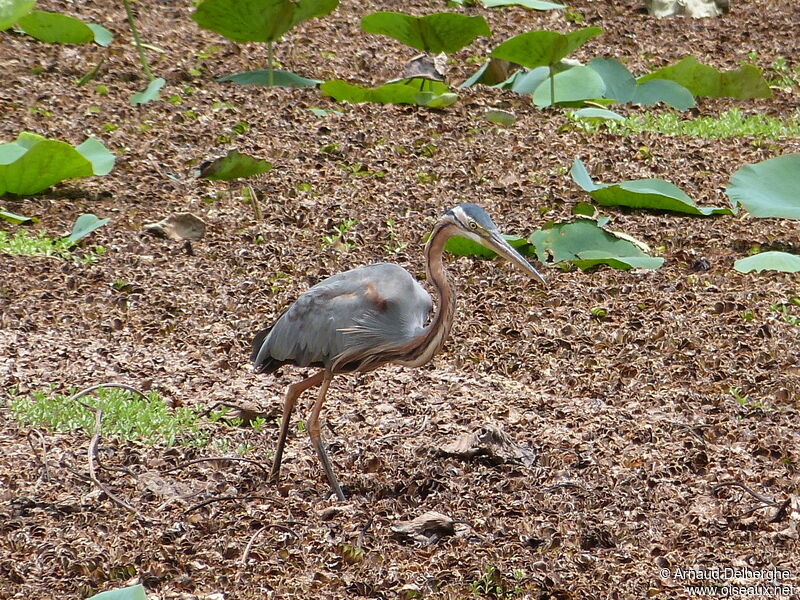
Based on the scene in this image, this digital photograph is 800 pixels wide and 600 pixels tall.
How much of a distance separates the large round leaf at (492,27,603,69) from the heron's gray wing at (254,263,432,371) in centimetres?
387

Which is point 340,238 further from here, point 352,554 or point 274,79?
point 352,554

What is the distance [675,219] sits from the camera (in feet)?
22.4

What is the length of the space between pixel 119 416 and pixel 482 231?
179 centimetres

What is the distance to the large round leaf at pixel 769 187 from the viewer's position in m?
5.97

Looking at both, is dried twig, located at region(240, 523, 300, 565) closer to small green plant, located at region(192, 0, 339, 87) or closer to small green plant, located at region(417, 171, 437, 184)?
small green plant, located at region(417, 171, 437, 184)

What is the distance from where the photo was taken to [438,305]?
13.8 ft

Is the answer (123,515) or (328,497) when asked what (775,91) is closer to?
(328,497)

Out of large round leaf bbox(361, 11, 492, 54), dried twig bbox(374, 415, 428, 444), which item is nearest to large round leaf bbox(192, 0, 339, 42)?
large round leaf bbox(361, 11, 492, 54)

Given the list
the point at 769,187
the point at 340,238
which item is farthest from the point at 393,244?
the point at 769,187

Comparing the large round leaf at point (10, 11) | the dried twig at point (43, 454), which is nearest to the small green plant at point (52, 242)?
the large round leaf at point (10, 11)

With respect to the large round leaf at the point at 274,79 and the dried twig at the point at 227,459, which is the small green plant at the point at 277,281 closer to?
the dried twig at the point at 227,459

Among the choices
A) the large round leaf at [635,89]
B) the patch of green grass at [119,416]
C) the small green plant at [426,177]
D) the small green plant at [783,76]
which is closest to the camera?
the patch of green grass at [119,416]

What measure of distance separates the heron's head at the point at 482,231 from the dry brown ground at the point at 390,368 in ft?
2.64

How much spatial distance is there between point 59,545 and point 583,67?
617 cm
